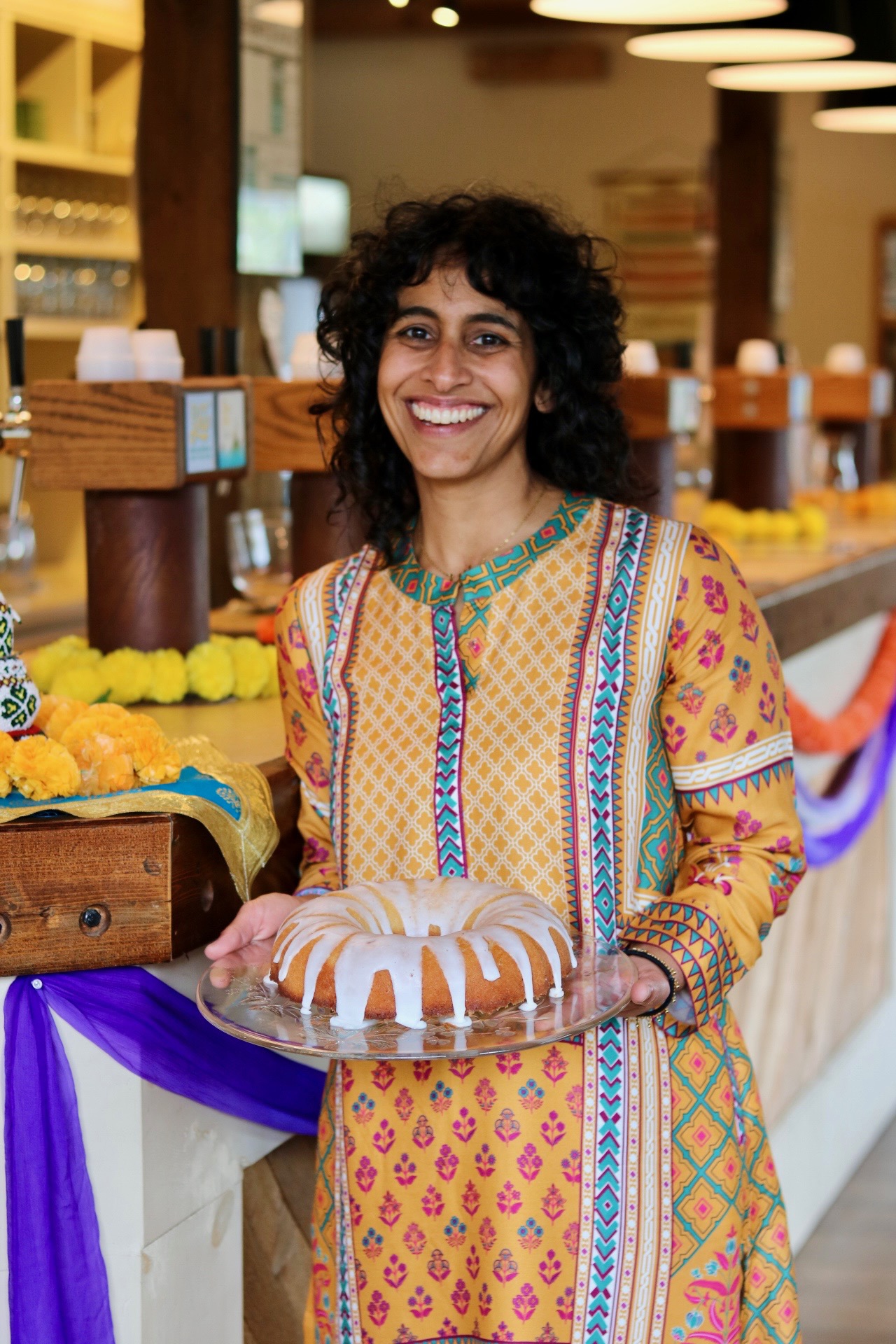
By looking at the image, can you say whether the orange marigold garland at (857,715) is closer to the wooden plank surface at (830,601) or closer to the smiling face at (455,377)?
the wooden plank surface at (830,601)

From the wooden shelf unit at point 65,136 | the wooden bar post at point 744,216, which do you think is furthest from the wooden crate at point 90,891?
the wooden bar post at point 744,216

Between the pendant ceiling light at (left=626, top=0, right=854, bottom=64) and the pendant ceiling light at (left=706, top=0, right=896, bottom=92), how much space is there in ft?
0.17

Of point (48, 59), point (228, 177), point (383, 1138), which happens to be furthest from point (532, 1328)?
point (48, 59)

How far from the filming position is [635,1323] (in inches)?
64.7

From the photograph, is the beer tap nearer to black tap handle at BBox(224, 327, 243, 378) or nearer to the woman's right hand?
black tap handle at BBox(224, 327, 243, 378)

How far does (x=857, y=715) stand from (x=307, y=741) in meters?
2.25

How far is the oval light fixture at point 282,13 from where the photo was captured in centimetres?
323

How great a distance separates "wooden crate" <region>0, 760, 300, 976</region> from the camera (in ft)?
5.13

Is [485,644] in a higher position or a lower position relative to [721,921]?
higher

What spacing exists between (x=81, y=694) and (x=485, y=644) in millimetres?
674

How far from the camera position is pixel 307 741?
1825 millimetres

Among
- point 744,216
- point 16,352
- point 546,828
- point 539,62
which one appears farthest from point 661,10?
point 539,62

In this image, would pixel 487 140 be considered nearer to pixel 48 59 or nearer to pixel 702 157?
pixel 702 157

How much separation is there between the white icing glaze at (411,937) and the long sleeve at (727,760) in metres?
0.17
